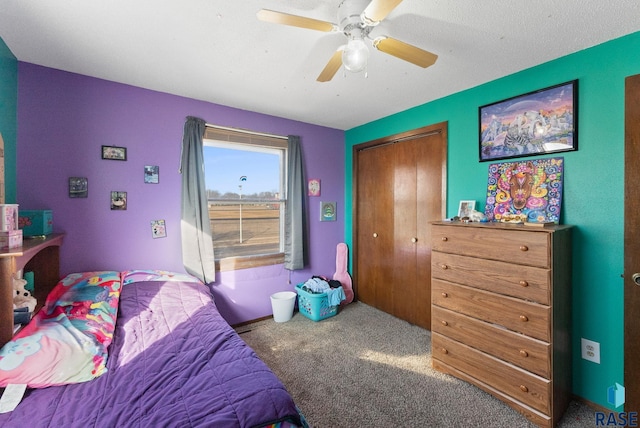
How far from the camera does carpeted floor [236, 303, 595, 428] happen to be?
1.72 meters

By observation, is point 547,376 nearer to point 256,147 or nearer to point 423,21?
point 423,21

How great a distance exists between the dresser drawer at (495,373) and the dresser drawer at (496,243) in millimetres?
700

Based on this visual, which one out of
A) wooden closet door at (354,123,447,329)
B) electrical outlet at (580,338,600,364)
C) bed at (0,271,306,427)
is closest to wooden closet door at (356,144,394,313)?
wooden closet door at (354,123,447,329)

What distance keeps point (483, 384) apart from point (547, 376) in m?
0.43

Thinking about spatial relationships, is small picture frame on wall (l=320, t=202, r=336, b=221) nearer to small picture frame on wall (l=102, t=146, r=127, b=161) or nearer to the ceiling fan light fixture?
small picture frame on wall (l=102, t=146, r=127, b=161)

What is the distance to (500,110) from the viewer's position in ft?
7.46

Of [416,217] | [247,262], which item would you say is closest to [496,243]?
[416,217]

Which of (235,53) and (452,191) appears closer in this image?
(235,53)

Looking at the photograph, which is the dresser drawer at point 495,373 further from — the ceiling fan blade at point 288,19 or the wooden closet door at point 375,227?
the ceiling fan blade at point 288,19

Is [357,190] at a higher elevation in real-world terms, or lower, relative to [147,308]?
higher

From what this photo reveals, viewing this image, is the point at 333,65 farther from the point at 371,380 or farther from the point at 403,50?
the point at 371,380

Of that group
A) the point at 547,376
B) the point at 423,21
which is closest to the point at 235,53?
the point at 423,21

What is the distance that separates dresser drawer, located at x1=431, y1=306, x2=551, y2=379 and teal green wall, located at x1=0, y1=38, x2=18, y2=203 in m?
3.25

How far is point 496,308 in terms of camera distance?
6.10 ft
